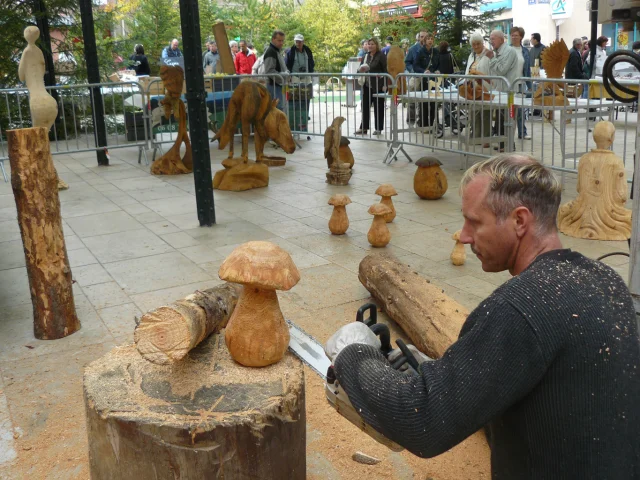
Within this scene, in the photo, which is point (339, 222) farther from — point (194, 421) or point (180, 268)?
point (194, 421)

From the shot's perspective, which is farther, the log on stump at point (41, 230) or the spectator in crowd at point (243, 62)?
the spectator in crowd at point (243, 62)

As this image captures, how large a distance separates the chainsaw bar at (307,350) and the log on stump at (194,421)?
0.24 feet

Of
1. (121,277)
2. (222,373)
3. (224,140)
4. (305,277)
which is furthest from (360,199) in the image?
(222,373)

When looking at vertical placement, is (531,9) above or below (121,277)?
above

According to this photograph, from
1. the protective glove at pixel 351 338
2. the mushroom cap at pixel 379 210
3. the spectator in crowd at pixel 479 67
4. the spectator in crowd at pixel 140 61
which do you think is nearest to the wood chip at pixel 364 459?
the protective glove at pixel 351 338

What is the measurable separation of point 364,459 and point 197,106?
4.53 metres

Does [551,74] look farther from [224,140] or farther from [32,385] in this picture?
[32,385]

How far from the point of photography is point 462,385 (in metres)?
1.51

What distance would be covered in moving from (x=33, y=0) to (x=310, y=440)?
11698 mm

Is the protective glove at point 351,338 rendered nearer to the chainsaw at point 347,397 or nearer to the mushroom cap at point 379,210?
the chainsaw at point 347,397

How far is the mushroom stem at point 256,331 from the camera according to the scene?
8.29 feet

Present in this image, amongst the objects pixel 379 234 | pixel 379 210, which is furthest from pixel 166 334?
pixel 379 234

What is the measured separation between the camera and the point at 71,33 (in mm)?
13969

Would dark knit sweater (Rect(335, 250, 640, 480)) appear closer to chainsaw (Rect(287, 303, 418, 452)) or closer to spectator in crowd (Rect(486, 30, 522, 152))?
chainsaw (Rect(287, 303, 418, 452))
